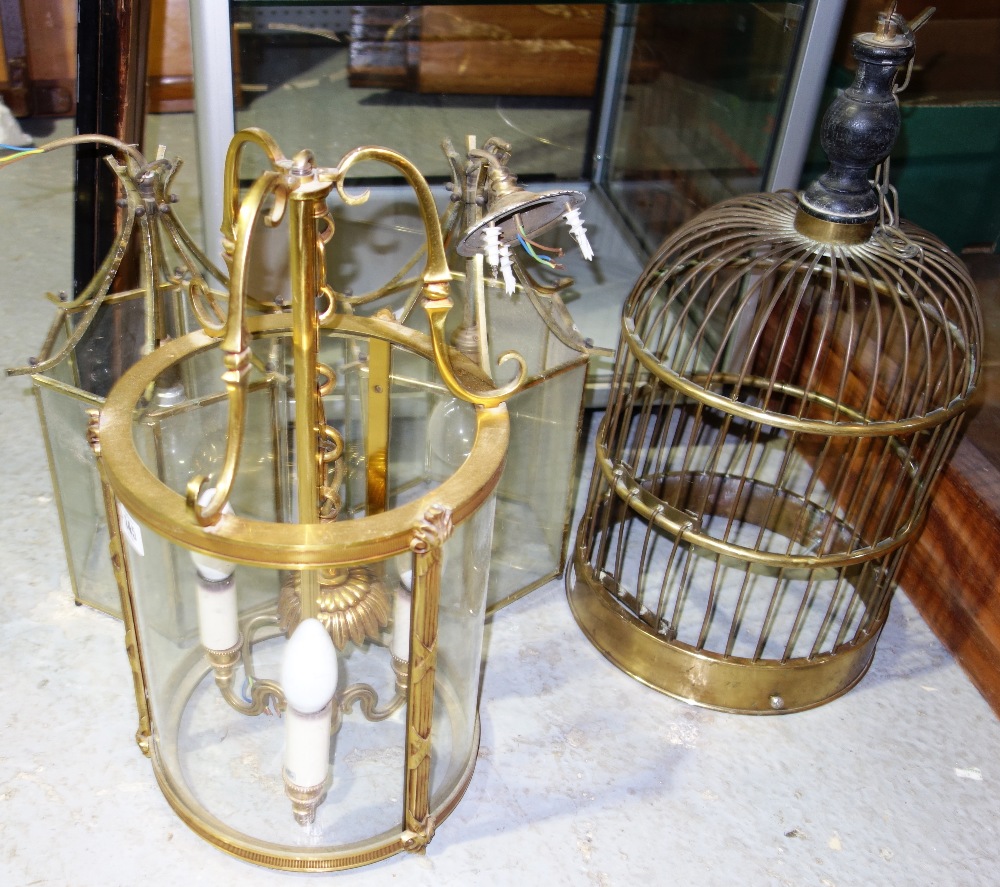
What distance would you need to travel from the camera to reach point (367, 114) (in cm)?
189

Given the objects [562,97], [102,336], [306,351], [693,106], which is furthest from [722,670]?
[562,97]

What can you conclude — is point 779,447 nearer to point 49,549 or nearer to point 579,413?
point 579,413

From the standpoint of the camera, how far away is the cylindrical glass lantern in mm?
1058

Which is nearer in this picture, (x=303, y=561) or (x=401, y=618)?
(x=303, y=561)

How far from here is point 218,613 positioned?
1211 millimetres

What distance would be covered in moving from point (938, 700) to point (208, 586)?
99cm

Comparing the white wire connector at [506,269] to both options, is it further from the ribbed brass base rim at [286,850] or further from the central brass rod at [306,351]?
the ribbed brass base rim at [286,850]

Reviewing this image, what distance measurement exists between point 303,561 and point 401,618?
0.32 meters

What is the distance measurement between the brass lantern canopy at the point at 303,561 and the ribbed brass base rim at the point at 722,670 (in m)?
0.26

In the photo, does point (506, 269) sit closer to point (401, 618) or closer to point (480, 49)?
point (401, 618)

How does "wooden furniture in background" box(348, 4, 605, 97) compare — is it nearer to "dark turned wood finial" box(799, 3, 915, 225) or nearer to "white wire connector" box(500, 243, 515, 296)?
"dark turned wood finial" box(799, 3, 915, 225)

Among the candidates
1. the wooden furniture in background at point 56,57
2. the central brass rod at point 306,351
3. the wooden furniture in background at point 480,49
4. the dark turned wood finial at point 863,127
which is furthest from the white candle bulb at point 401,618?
the wooden furniture in background at point 56,57

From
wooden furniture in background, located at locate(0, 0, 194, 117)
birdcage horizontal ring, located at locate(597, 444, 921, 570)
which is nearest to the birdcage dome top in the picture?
birdcage horizontal ring, located at locate(597, 444, 921, 570)

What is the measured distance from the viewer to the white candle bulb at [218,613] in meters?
1.20
